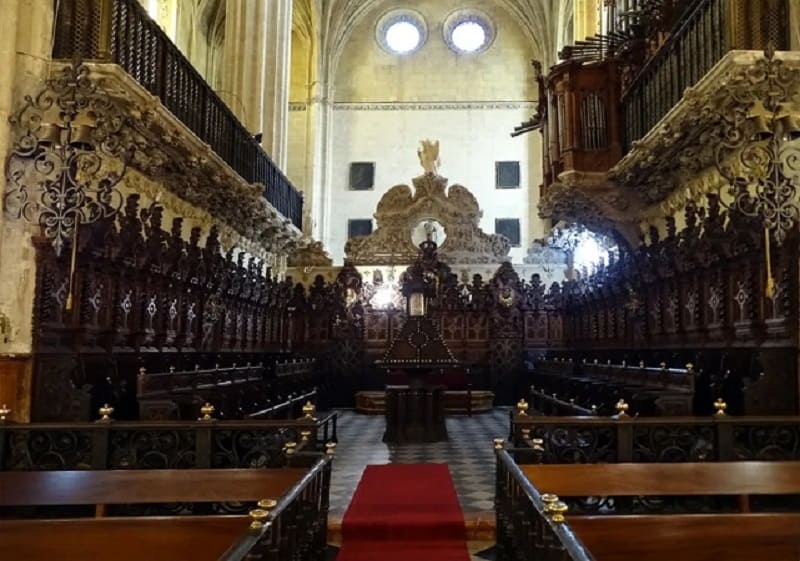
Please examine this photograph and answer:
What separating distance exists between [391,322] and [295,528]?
1494cm

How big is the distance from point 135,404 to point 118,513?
261 centimetres

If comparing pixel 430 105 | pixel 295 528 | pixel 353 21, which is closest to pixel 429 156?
pixel 430 105

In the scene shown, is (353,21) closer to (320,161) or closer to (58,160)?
(320,161)

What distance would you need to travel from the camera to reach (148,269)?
10.1 metres

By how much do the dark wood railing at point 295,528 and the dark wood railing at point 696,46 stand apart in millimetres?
6629

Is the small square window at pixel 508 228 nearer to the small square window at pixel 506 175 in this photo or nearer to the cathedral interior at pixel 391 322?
the small square window at pixel 506 175

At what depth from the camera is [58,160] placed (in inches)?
302

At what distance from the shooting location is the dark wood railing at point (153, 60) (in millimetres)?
8180

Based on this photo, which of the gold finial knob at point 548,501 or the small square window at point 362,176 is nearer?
the gold finial knob at point 548,501

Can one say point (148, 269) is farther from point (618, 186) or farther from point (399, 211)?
point (399, 211)

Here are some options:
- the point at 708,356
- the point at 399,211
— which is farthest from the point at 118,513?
the point at 399,211

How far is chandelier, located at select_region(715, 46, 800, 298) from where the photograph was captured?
6.32 m

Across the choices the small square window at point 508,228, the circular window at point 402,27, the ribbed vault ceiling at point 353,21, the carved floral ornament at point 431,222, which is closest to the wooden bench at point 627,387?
the carved floral ornament at point 431,222

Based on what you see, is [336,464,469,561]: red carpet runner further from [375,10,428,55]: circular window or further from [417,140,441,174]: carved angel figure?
[375,10,428,55]: circular window
